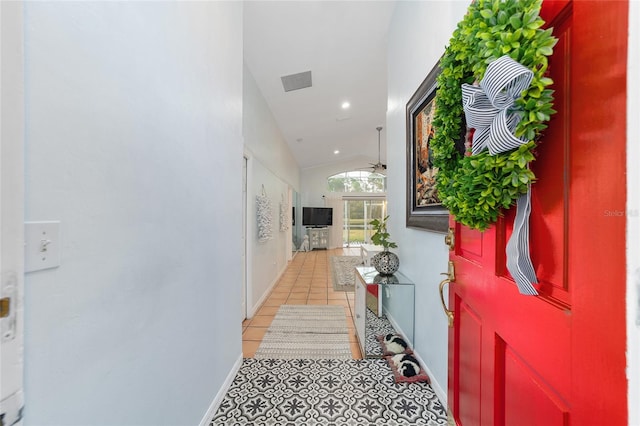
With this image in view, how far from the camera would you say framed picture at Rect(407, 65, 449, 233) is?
1.57 metres

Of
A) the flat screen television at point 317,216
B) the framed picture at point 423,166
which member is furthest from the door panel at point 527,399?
the flat screen television at point 317,216

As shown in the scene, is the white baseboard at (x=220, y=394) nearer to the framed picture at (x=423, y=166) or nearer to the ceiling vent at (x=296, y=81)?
the framed picture at (x=423, y=166)

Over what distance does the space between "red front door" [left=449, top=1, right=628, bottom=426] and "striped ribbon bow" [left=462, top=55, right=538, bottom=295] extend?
0.09 ft

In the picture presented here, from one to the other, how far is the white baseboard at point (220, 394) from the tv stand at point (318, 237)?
6935 millimetres

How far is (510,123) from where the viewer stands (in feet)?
1.62

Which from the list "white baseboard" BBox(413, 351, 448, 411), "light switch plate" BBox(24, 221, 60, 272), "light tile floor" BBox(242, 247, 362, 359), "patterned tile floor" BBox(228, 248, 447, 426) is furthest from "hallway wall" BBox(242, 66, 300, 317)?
"light switch plate" BBox(24, 221, 60, 272)

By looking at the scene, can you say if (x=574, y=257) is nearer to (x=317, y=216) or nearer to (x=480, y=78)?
(x=480, y=78)

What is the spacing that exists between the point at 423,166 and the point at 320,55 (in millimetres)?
2033

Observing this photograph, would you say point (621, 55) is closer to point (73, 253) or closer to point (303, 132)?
point (73, 253)

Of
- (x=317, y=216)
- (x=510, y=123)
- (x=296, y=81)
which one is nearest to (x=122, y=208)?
(x=510, y=123)

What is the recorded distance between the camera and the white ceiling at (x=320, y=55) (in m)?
2.33

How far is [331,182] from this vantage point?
31.6 feet

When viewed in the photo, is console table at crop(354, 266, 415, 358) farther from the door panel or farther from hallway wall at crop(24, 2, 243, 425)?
the door panel

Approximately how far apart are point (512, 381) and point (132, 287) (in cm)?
120
